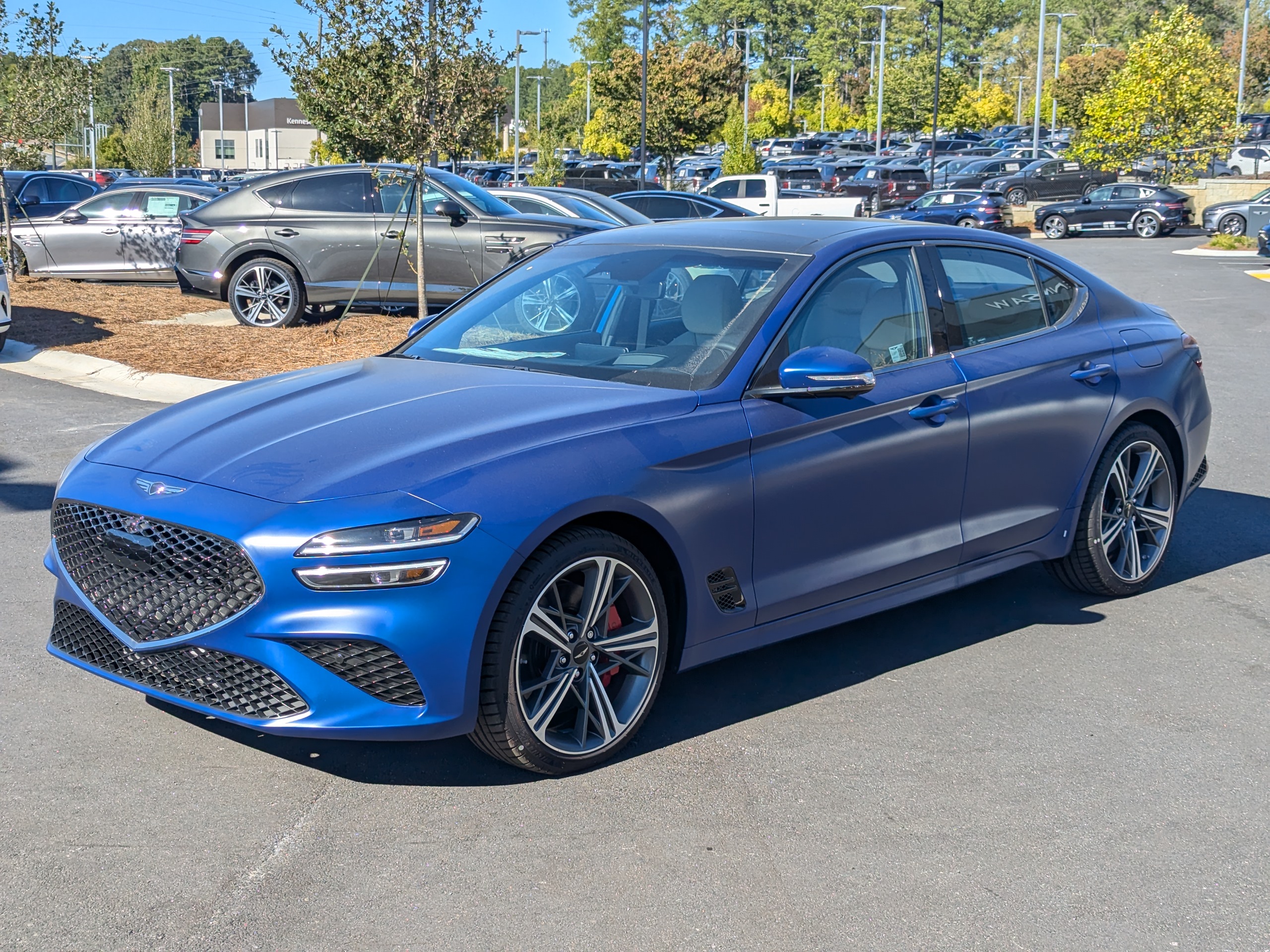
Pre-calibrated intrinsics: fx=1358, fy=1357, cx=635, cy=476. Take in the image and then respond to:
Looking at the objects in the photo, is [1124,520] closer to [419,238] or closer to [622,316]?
[622,316]

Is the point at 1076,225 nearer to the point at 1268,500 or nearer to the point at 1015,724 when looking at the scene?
the point at 1268,500

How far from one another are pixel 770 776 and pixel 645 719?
0.47 meters

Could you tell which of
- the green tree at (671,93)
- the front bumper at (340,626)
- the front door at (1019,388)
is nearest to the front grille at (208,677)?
the front bumper at (340,626)

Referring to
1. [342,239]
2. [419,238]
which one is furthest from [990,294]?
[342,239]

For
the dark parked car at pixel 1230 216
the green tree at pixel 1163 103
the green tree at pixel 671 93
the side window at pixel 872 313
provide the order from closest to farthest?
the side window at pixel 872 313, the dark parked car at pixel 1230 216, the green tree at pixel 1163 103, the green tree at pixel 671 93

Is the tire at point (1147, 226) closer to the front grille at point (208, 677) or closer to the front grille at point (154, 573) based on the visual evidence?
the front grille at point (154, 573)

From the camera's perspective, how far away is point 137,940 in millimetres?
3184

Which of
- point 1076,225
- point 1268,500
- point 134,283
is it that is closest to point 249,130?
point 1076,225

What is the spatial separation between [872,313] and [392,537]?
86.3 inches

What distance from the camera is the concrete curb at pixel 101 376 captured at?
1127 centimetres

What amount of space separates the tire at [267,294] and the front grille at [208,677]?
34.5 ft

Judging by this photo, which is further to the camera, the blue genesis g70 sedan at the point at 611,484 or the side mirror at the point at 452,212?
the side mirror at the point at 452,212

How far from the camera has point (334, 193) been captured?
1407cm

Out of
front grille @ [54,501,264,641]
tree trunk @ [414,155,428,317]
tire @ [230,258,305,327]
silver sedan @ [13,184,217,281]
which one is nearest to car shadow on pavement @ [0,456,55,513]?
front grille @ [54,501,264,641]
